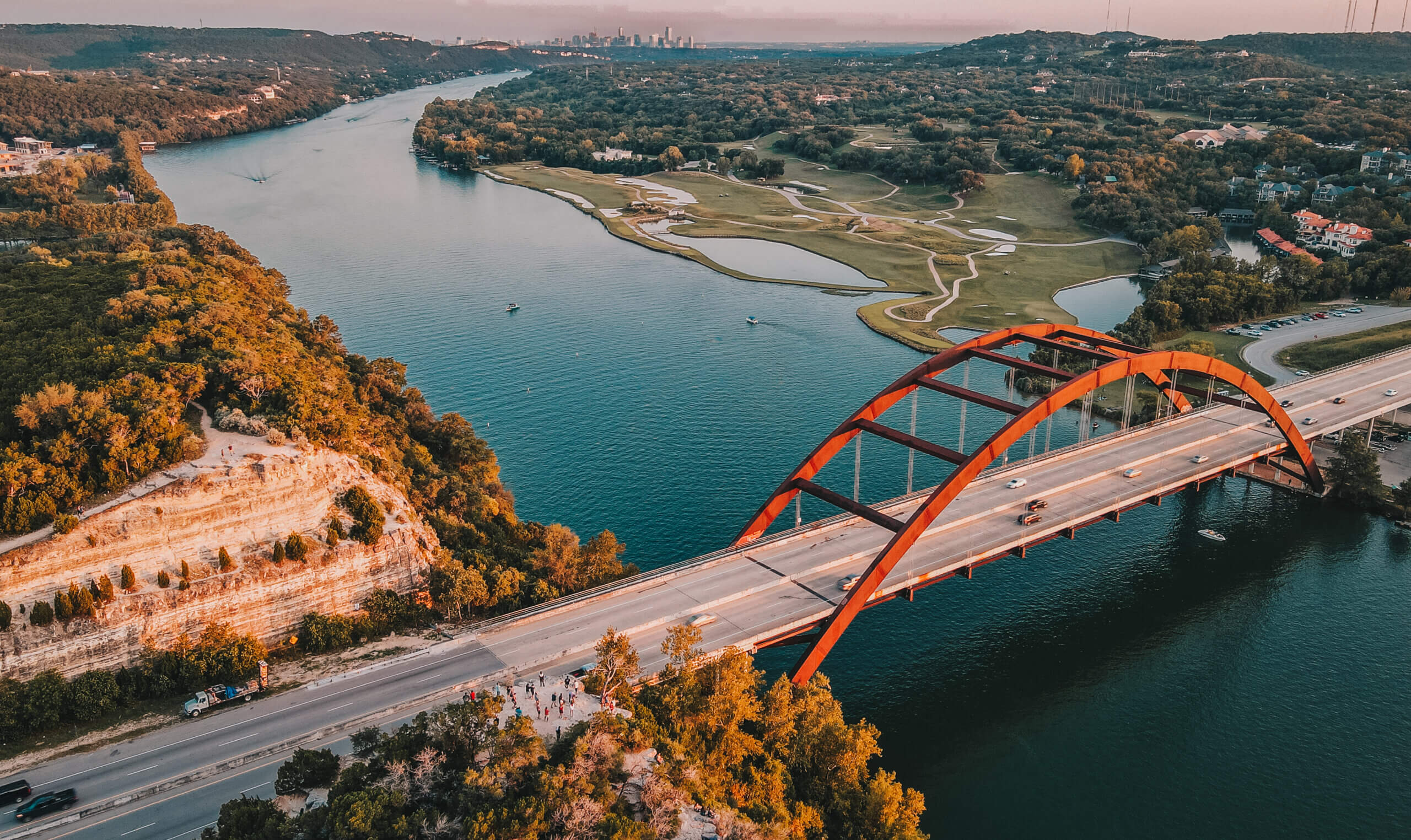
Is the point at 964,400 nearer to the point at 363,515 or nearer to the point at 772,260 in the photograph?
the point at 363,515

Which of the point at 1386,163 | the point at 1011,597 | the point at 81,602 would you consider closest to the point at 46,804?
the point at 81,602

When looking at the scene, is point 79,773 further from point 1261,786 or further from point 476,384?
point 476,384

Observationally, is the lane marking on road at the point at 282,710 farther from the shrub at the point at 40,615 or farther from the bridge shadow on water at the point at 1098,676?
the bridge shadow on water at the point at 1098,676

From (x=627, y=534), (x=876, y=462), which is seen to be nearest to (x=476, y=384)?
(x=627, y=534)

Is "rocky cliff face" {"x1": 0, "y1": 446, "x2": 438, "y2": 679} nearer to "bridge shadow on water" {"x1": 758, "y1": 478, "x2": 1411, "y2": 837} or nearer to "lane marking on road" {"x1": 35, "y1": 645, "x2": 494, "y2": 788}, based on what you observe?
"lane marking on road" {"x1": 35, "y1": 645, "x2": 494, "y2": 788}

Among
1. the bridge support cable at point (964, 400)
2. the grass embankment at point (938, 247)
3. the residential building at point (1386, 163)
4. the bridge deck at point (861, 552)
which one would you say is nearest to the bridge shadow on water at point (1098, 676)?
the bridge deck at point (861, 552)

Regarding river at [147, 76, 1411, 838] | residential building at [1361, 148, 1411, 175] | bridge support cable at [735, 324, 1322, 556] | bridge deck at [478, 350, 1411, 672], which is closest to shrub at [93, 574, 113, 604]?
bridge deck at [478, 350, 1411, 672]
